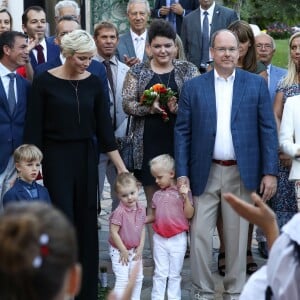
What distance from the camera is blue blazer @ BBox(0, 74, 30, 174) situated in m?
7.11

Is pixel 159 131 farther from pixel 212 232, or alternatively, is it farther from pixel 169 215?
pixel 212 232

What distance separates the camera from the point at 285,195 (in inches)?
315

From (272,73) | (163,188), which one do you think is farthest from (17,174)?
(272,73)

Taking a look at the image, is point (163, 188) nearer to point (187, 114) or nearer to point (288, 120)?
point (187, 114)

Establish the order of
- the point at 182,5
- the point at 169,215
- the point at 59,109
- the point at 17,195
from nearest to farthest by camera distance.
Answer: the point at 17,195 < the point at 59,109 < the point at 169,215 < the point at 182,5

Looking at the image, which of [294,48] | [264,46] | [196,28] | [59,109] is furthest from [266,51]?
[59,109]

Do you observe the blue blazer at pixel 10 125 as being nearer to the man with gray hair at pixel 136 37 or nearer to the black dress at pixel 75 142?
the black dress at pixel 75 142

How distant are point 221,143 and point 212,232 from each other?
75 centimetres

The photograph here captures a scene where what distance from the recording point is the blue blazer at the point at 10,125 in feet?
23.3

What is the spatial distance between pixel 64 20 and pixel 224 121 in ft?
7.39

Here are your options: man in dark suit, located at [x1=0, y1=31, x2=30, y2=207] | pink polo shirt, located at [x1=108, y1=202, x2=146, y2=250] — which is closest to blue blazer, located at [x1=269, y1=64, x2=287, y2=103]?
pink polo shirt, located at [x1=108, y1=202, x2=146, y2=250]

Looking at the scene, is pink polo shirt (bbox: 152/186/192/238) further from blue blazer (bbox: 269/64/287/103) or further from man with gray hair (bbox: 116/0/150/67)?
man with gray hair (bbox: 116/0/150/67)

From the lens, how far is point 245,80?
7277 mm

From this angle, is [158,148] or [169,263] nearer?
[169,263]
